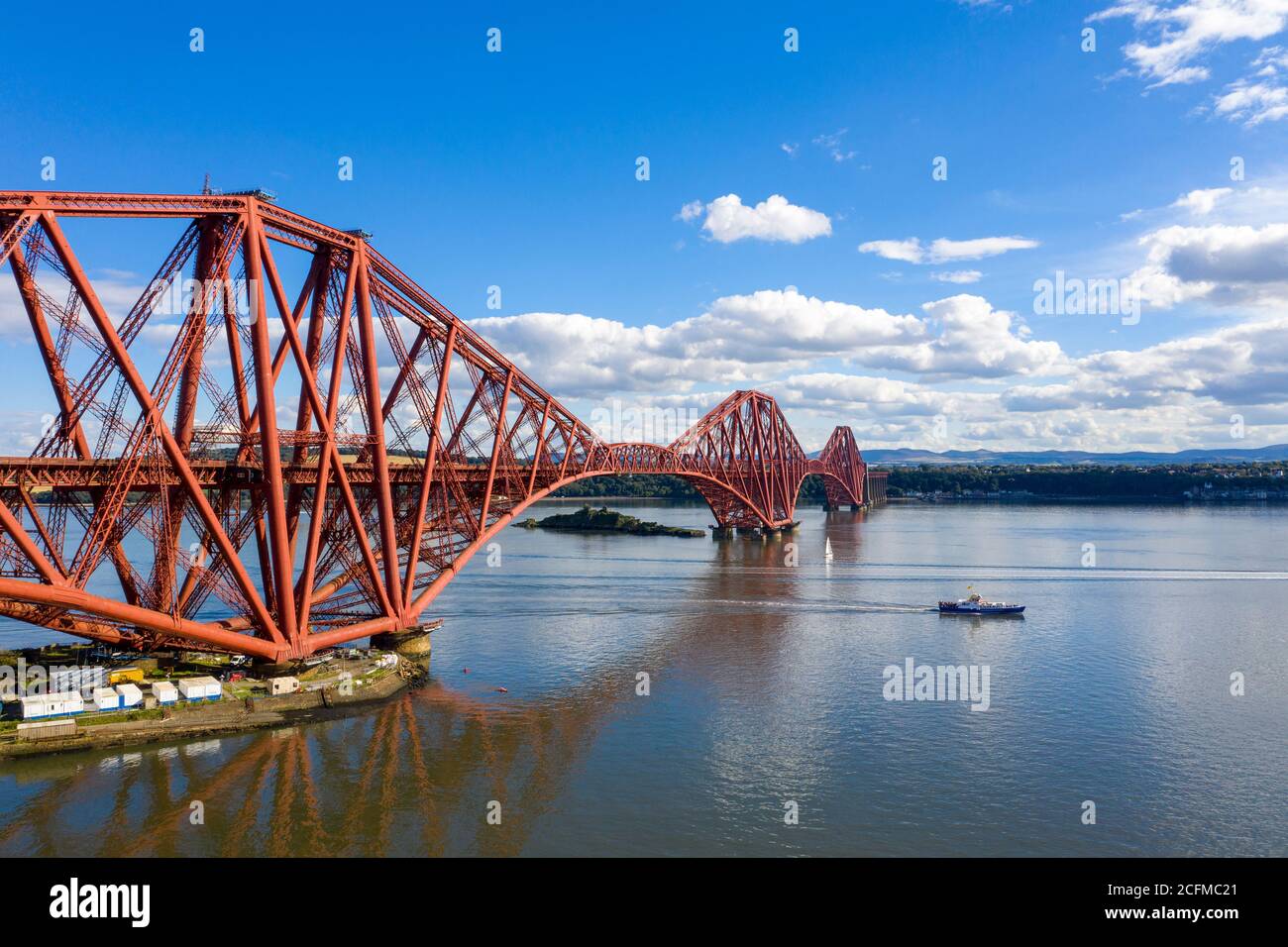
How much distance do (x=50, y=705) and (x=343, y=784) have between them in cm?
1416

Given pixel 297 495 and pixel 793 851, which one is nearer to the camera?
pixel 793 851

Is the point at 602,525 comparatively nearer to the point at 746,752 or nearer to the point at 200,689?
the point at 200,689

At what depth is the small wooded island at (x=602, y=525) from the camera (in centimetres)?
15650

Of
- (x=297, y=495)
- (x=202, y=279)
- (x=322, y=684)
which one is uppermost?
(x=202, y=279)

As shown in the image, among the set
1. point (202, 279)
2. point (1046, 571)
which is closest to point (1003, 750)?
point (202, 279)

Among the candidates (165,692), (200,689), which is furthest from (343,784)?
(165,692)

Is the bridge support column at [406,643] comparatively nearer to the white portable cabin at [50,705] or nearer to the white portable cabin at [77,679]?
the white portable cabin at [77,679]

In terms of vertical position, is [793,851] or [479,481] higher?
[479,481]

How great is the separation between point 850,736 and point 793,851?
1244 cm

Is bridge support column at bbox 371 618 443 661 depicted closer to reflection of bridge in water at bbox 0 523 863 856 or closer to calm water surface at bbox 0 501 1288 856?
calm water surface at bbox 0 501 1288 856
